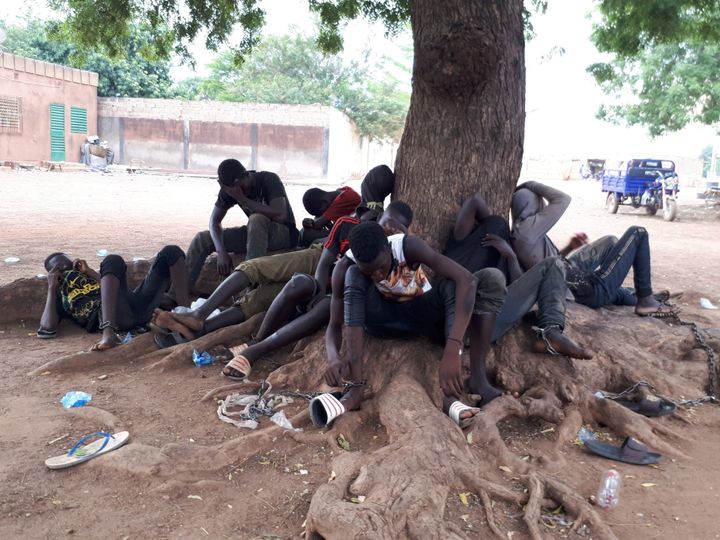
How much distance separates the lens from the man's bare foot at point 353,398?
338 centimetres

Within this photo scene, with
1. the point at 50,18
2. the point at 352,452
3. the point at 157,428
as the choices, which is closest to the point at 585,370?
the point at 352,452

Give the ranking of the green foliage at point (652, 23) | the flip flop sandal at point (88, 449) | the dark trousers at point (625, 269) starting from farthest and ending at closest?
the green foliage at point (652, 23), the dark trousers at point (625, 269), the flip flop sandal at point (88, 449)

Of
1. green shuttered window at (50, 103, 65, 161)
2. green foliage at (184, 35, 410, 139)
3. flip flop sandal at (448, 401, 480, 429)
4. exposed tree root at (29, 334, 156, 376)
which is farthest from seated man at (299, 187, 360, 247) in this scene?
green foliage at (184, 35, 410, 139)

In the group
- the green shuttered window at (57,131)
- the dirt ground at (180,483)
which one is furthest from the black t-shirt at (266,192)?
the green shuttered window at (57,131)

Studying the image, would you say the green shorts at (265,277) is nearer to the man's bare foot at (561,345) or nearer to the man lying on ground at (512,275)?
the man lying on ground at (512,275)

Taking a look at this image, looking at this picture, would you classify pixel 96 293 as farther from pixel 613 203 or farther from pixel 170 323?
pixel 613 203

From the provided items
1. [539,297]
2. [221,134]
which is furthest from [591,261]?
[221,134]

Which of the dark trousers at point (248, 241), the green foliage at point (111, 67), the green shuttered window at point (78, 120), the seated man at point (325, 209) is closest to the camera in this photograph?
the dark trousers at point (248, 241)

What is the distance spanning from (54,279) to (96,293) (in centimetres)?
33

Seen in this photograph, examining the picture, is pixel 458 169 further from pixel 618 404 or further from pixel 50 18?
pixel 50 18

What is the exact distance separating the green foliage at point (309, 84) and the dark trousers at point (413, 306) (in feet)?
95.7

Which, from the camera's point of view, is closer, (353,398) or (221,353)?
(353,398)

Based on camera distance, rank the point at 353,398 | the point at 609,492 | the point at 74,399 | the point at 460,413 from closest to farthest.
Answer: the point at 609,492 → the point at 460,413 → the point at 353,398 → the point at 74,399

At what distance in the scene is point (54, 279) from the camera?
16.0 feet
